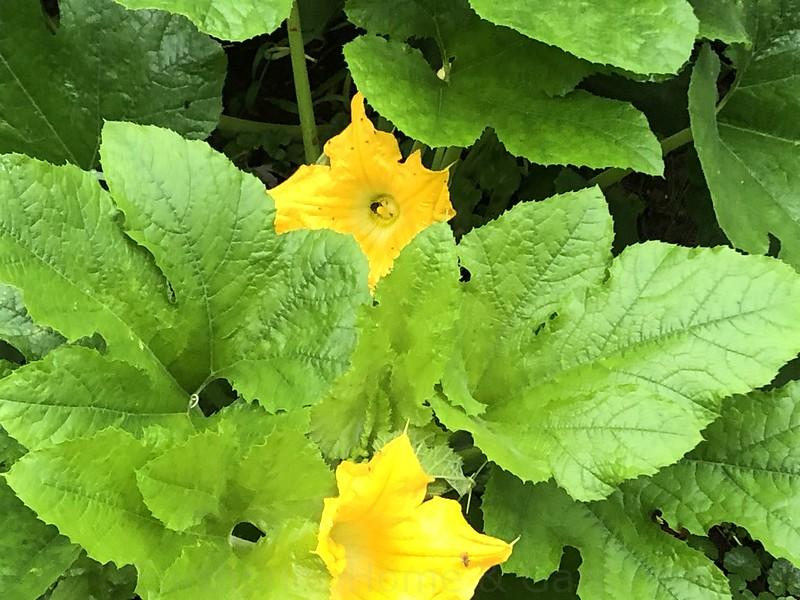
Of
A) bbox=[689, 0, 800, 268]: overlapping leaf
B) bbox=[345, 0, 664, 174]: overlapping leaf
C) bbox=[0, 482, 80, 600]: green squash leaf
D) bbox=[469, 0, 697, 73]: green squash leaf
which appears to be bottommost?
bbox=[0, 482, 80, 600]: green squash leaf

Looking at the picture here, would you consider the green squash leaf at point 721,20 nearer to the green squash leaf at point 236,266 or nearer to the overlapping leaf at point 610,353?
the overlapping leaf at point 610,353

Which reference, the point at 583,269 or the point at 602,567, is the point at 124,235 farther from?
the point at 602,567

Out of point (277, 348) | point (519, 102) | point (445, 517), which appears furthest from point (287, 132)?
point (445, 517)

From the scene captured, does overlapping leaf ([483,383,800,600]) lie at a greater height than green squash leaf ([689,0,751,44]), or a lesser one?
lesser

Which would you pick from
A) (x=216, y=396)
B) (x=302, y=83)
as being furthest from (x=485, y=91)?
(x=216, y=396)

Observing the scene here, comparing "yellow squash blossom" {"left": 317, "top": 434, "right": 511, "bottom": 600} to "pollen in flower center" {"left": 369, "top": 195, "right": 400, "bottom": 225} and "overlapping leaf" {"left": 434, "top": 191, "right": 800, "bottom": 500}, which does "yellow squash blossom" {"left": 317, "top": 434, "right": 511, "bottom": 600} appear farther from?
"pollen in flower center" {"left": 369, "top": 195, "right": 400, "bottom": 225}

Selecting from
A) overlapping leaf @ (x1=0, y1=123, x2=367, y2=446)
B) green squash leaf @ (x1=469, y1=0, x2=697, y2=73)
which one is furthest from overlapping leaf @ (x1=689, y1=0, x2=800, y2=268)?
overlapping leaf @ (x1=0, y1=123, x2=367, y2=446)

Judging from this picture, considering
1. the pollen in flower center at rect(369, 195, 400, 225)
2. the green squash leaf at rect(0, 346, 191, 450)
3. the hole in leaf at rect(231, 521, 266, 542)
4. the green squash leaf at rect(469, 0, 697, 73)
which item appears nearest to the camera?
the green squash leaf at rect(0, 346, 191, 450)
